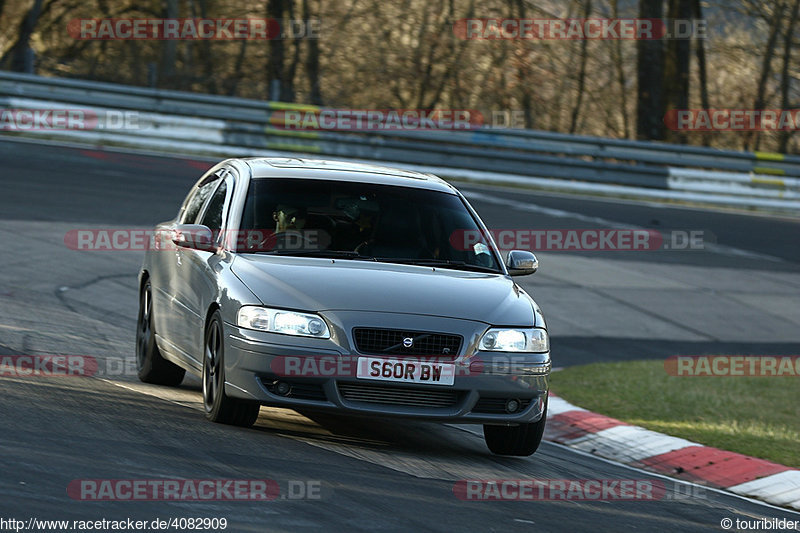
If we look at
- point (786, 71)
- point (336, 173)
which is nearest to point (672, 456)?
point (336, 173)

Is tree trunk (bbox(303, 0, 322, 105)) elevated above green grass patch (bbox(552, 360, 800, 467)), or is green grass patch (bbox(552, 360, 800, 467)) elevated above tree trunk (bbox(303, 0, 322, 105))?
tree trunk (bbox(303, 0, 322, 105))

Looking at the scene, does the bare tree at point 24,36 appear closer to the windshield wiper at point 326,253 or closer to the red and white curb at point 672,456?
the red and white curb at point 672,456

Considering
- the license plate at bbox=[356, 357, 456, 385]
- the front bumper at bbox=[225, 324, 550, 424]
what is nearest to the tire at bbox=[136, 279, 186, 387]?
the front bumper at bbox=[225, 324, 550, 424]

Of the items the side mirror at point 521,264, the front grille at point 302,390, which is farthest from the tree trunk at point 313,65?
the front grille at point 302,390

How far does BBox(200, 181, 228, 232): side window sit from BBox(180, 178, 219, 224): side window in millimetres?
194

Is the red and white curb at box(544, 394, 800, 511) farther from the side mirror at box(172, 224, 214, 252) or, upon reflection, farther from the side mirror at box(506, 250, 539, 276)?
the side mirror at box(172, 224, 214, 252)

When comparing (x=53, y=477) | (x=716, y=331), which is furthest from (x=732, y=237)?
(x=53, y=477)

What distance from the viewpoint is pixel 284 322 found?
6.99 metres

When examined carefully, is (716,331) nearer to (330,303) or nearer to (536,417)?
(536,417)

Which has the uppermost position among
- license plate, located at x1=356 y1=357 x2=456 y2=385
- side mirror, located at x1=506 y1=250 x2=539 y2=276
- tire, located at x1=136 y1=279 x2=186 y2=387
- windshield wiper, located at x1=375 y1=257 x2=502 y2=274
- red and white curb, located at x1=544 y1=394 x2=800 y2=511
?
windshield wiper, located at x1=375 y1=257 x2=502 y2=274

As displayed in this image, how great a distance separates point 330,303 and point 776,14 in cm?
2776

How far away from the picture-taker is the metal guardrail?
2344 centimetres

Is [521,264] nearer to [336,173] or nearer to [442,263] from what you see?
[442,263]

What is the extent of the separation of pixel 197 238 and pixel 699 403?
4.78 m
